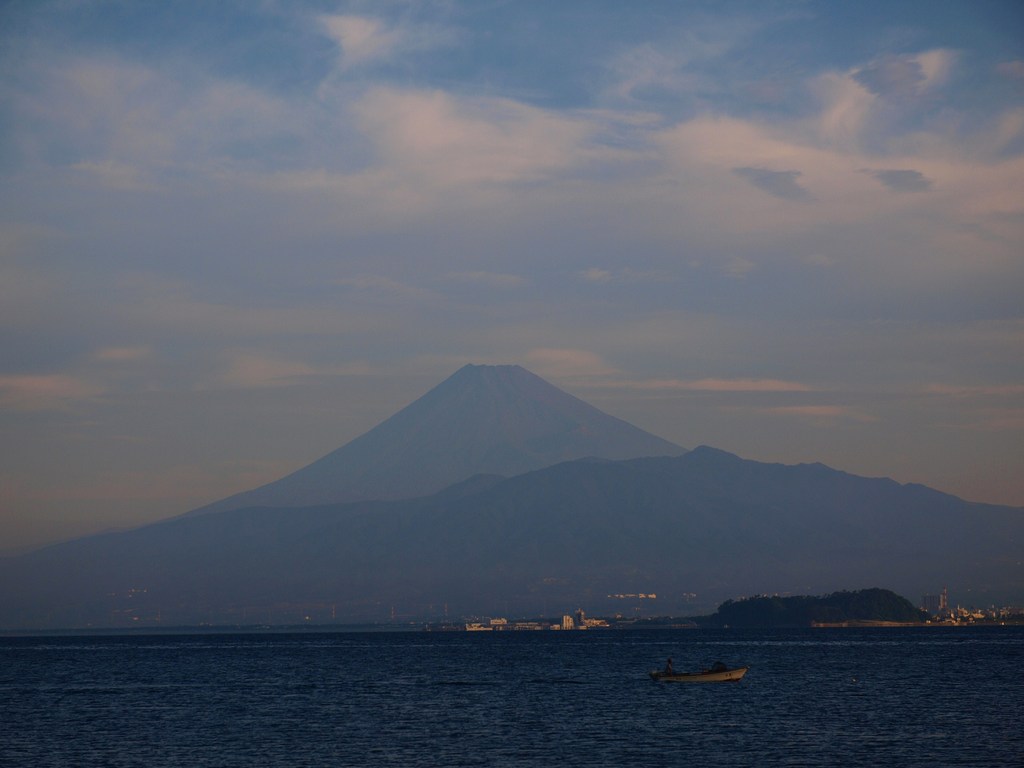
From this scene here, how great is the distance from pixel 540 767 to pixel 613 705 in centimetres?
3198

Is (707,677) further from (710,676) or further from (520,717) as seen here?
(520,717)

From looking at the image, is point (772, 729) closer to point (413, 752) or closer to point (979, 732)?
point (979, 732)

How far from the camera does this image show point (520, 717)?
274 feet

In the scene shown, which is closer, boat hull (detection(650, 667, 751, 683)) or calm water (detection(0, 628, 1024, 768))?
calm water (detection(0, 628, 1024, 768))

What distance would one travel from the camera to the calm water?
2554 inches

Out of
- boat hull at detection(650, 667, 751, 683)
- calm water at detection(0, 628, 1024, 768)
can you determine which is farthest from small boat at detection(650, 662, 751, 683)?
calm water at detection(0, 628, 1024, 768)

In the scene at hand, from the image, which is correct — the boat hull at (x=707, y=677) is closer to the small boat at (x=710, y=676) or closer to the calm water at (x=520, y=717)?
the small boat at (x=710, y=676)

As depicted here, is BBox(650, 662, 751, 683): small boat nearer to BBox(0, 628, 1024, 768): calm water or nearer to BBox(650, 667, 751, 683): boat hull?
BBox(650, 667, 751, 683): boat hull

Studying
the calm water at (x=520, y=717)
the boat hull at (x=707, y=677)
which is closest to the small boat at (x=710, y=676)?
the boat hull at (x=707, y=677)

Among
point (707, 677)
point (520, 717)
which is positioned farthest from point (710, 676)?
point (520, 717)

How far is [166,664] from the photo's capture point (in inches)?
6841

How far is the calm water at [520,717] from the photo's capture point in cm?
6488

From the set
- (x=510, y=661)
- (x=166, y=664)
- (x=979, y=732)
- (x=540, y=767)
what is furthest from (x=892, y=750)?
(x=166, y=664)

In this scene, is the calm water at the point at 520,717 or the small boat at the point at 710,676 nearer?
the calm water at the point at 520,717
